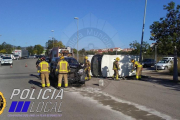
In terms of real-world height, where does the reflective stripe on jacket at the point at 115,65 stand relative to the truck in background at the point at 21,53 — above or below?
below

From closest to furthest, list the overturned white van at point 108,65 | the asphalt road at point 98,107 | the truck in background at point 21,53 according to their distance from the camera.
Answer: the asphalt road at point 98,107, the overturned white van at point 108,65, the truck in background at point 21,53

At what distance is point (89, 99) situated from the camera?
8281mm

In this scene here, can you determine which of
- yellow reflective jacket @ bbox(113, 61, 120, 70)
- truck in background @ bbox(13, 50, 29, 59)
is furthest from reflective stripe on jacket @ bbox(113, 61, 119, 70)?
truck in background @ bbox(13, 50, 29, 59)

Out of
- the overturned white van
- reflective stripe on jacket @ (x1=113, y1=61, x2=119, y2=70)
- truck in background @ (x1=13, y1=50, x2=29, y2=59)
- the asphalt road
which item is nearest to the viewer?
the asphalt road

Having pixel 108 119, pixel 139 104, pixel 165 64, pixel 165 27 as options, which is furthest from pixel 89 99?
pixel 165 64

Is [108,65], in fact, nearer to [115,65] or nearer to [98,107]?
[115,65]

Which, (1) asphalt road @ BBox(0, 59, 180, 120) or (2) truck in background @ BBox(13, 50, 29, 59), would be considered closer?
(1) asphalt road @ BBox(0, 59, 180, 120)

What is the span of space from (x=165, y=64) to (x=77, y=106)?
833 inches

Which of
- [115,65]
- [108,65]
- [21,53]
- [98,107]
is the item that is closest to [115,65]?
[115,65]

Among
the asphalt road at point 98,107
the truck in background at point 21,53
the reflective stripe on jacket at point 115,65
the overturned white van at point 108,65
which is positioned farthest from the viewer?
the truck in background at point 21,53

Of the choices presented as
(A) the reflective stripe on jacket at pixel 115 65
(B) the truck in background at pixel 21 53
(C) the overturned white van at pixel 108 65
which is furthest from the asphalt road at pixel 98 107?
(B) the truck in background at pixel 21 53

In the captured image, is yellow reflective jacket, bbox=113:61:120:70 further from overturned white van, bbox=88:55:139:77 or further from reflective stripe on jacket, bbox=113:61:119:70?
overturned white van, bbox=88:55:139:77

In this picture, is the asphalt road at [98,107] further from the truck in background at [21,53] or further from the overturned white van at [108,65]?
the truck in background at [21,53]

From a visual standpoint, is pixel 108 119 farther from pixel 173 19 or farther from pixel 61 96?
pixel 173 19
